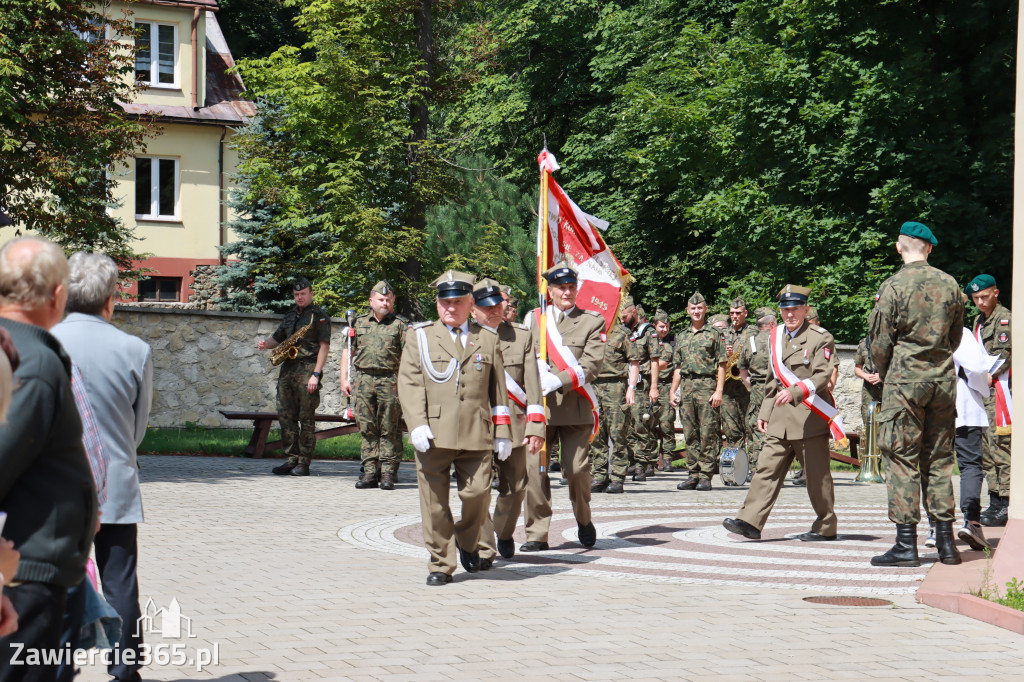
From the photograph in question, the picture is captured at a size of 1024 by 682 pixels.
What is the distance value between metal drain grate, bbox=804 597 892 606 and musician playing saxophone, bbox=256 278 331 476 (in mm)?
9732

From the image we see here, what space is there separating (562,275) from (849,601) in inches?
156

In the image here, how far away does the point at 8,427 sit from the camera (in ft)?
12.1

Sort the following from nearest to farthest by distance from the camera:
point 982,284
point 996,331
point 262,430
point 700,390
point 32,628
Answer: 1. point 32,628
2. point 982,284
3. point 996,331
4. point 700,390
5. point 262,430

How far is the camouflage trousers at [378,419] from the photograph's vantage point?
52.9 feet

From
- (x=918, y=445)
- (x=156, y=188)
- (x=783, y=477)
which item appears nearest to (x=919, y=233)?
(x=918, y=445)

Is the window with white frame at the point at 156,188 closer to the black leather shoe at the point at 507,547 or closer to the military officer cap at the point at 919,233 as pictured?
the black leather shoe at the point at 507,547

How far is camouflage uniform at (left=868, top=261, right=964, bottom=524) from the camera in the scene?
9.65 metres

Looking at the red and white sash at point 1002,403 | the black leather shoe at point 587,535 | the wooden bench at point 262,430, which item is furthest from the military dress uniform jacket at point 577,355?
the wooden bench at point 262,430

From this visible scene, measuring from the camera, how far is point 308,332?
1742 centimetres

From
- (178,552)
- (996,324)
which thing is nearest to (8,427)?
(178,552)

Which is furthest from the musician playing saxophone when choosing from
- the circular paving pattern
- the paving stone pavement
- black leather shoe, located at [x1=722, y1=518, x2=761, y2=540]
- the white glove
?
the white glove

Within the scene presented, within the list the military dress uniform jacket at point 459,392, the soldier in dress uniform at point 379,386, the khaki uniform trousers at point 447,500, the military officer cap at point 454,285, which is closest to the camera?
the khaki uniform trousers at point 447,500

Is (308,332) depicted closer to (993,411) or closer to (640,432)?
(640,432)

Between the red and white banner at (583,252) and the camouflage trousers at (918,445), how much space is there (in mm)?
3028
